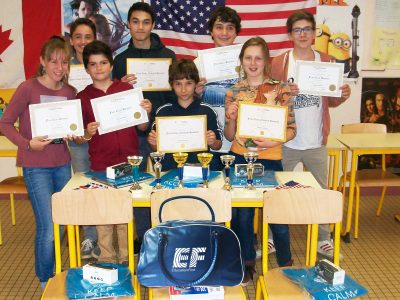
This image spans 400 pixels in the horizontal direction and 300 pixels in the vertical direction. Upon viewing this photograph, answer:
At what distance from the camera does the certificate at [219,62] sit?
3.72 metres

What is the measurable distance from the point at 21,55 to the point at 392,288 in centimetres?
454

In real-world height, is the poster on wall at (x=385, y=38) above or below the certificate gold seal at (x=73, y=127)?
above

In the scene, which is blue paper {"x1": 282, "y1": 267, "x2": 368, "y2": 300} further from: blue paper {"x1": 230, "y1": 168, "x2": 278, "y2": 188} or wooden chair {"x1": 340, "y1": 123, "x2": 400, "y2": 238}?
wooden chair {"x1": 340, "y1": 123, "x2": 400, "y2": 238}

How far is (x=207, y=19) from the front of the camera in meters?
5.23

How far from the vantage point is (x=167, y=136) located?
334 centimetres

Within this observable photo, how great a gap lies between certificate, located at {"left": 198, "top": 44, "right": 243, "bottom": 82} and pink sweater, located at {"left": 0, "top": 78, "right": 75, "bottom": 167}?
110cm

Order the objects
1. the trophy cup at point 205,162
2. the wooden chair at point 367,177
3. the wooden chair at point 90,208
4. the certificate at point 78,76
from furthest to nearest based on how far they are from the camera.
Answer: the wooden chair at point 367,177 < the certificate at point 78,76 < the trophy cup at point 205,162 < the wooden chair at point 90,208

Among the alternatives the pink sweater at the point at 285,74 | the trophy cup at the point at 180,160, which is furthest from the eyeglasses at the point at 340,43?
the trophy cup at the point at 180,160

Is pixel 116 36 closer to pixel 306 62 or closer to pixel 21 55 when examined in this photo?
pixel 21 55

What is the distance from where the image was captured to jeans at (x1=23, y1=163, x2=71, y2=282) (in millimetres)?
3141

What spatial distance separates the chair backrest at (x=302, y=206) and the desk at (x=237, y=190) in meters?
0.25

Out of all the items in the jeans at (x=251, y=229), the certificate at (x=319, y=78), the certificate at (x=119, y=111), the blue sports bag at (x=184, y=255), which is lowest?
the jeans at (x=251, y=229)

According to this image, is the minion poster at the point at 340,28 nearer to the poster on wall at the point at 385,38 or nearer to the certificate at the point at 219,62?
the poster on wall at the point at 385,38

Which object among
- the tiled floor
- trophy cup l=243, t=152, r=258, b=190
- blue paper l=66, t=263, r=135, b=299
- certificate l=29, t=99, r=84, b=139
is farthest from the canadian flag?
blue paper l=66, t=263, r=135, b=299
